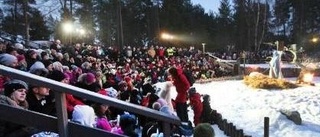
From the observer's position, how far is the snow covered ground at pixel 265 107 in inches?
450

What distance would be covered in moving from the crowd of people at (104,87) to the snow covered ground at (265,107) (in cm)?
120

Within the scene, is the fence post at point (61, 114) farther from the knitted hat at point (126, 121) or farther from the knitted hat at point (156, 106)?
the knitted hat at point (156, 106)

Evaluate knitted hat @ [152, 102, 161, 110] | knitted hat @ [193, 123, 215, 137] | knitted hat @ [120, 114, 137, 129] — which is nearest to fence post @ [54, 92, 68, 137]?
knitted hat @ [120, 114, 137, 129]

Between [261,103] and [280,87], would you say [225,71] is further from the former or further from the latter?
[261,103]

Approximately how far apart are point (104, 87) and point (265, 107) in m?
6.80

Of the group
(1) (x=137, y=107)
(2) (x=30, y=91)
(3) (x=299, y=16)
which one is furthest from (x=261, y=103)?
(3) (x=299, y=16)

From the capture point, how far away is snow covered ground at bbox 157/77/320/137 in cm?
1142

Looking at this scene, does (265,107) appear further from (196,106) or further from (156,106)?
(156,106)

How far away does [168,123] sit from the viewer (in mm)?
2854

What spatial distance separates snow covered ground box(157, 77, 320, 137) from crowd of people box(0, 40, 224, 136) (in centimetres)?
120

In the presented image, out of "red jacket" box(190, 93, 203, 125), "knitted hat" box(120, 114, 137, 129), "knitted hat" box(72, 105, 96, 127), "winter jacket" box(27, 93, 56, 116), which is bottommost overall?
"red jacket" box(190, 93, 203, 125)

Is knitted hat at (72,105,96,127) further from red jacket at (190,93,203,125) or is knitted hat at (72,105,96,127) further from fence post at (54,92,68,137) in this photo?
red jacket at (190,93,203,125)

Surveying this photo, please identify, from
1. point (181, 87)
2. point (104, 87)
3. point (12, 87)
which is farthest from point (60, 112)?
point (181, 87)

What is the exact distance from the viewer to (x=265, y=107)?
47.1 ft
